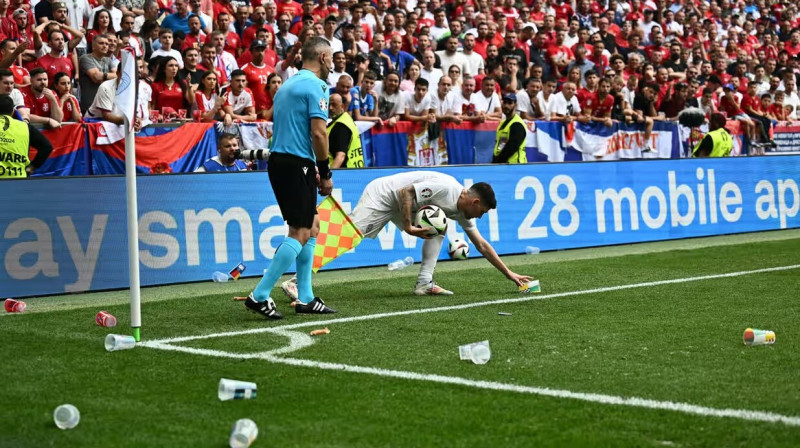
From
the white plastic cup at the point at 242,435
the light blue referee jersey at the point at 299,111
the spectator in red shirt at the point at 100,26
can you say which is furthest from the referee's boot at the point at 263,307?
the spectator in red shirt at the point at 100,26

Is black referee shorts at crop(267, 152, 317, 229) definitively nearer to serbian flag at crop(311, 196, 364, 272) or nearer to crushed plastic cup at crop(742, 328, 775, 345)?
serbian flag at crop(311, 196, 364, 272)

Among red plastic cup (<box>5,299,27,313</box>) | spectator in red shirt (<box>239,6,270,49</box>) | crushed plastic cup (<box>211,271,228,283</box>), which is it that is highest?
spectator in red shirt (<box>239,6,270,49</box>)

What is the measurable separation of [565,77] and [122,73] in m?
16.1

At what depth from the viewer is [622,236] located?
15.4 meters

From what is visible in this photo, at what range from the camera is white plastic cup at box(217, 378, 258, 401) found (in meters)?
5.46

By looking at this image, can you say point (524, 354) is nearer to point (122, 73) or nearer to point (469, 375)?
point (469, 375)

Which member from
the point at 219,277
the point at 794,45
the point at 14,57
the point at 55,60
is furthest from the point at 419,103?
the point at 794,45

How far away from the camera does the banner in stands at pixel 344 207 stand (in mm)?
10562

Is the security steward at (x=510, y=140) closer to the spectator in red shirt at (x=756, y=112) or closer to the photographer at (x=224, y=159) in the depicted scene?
the photographer at (x=224, y=159)

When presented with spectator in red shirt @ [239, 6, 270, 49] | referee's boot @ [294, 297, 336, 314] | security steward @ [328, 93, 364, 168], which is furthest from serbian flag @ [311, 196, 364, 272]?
spectator in red shirt @ [239, 6, 270, 49]

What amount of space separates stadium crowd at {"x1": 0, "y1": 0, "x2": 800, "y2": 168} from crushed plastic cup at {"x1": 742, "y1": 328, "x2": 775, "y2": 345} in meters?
7.93

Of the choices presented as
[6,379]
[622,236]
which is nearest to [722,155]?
[622,236]

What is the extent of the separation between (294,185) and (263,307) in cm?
99

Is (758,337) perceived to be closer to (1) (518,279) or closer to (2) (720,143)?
(1) (518,279)
